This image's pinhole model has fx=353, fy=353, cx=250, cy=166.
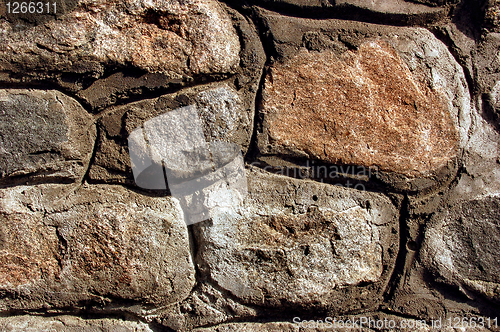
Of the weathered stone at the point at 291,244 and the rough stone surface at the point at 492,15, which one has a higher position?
the rough stone surface at the point at 492,15

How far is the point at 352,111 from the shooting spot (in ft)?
2.98

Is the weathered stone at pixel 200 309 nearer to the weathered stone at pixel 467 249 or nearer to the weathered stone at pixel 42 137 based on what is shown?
the weathered stone at pixel 42 137

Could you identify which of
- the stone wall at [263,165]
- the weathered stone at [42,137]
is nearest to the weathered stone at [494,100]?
the stone wall at [263,165]

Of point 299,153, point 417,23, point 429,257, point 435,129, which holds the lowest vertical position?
point 429,257

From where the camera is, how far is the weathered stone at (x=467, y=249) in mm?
958

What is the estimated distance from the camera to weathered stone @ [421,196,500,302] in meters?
0.96

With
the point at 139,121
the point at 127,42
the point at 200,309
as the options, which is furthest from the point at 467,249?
the point at 127,42

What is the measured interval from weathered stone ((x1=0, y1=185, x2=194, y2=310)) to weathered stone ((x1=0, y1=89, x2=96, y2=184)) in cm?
4

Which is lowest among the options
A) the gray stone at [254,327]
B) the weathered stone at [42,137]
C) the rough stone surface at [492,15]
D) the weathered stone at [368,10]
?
the gray stone at [254,327]

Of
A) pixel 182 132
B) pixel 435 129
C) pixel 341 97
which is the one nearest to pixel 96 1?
pixel 182 132

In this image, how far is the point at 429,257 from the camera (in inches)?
37.8

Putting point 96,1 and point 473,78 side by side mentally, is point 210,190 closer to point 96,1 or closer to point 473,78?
point 96,1

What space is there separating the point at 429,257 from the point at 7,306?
1.07m

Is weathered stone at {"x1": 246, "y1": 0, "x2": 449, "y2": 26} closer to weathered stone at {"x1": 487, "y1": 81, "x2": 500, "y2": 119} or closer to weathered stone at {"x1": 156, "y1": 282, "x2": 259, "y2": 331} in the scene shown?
weathered stone at {"x1": 487, "y1": 81, "x2": 500, "y2": 119}
